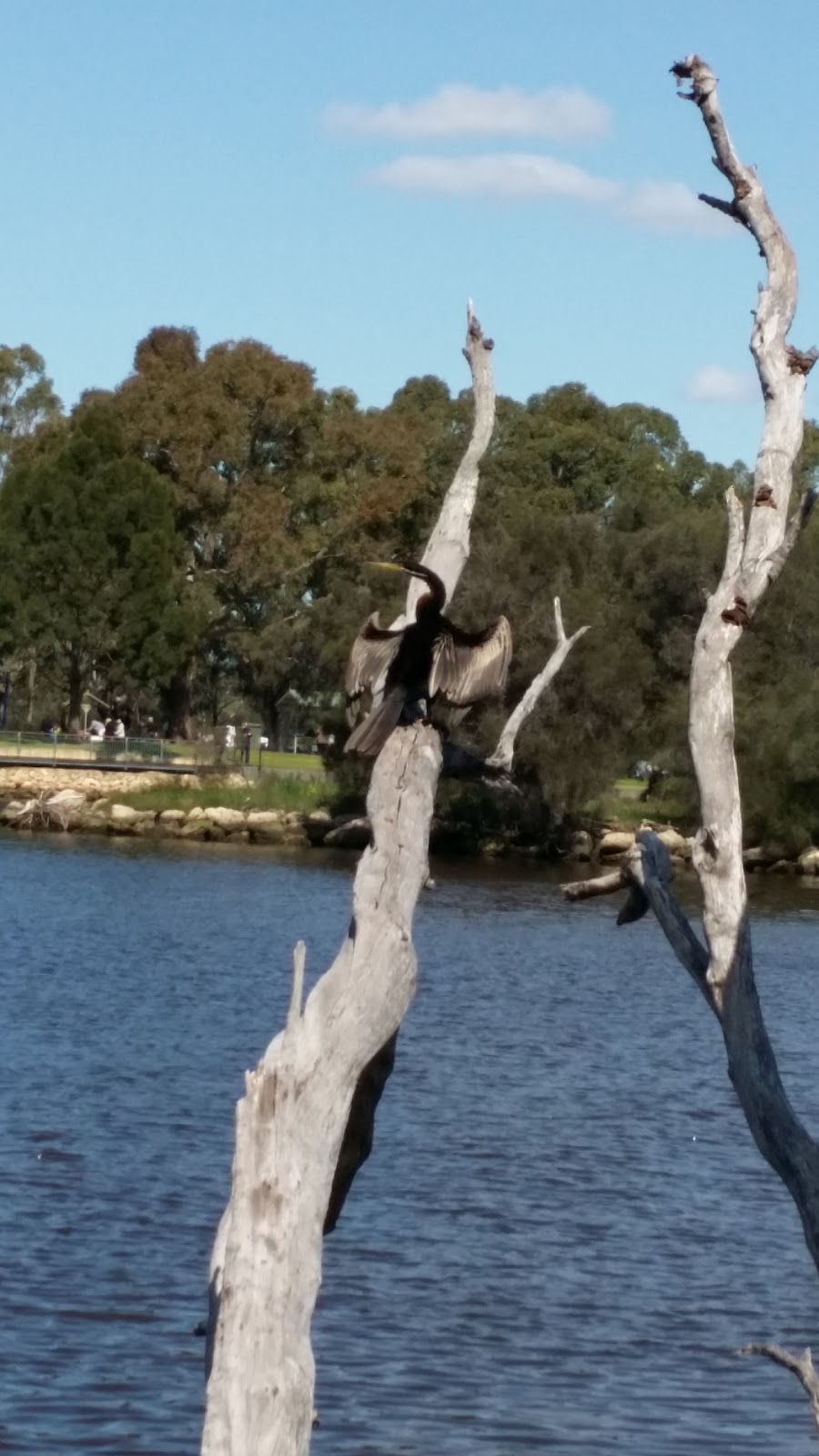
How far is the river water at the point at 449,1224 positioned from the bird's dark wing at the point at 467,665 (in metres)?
4.72

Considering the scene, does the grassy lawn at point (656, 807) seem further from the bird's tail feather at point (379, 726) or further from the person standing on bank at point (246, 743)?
the bird's tail feather at point (379, 726)

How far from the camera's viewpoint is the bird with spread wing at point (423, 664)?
24.5ft

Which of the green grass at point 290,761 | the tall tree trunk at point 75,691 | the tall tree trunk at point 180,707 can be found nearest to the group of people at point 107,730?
the tall tree trunk at point 75,691

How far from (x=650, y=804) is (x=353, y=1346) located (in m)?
46.7

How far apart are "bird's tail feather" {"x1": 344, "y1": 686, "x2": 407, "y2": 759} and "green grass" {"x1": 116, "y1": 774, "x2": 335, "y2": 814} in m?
49.4

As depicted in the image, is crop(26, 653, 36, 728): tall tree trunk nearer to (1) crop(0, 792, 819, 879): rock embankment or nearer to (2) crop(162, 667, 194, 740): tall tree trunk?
(2) crop(162, 667, 194, 740): tall tree trunk

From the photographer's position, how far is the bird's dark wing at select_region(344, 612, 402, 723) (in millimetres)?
7699

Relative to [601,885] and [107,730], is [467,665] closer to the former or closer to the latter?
[601,885]

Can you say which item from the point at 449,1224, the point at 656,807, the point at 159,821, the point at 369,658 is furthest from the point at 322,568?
the point at 369,658

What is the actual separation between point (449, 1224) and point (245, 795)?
43504 mm

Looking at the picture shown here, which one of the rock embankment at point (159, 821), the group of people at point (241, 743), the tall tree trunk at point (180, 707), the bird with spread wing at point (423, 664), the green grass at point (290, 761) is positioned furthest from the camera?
the tall tree trunk at point (180, 707)

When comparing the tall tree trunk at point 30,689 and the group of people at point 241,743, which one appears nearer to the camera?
the group of people at point 241,743

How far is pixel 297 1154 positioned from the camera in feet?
20.3

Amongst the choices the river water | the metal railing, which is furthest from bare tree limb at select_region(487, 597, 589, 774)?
the metal railing
